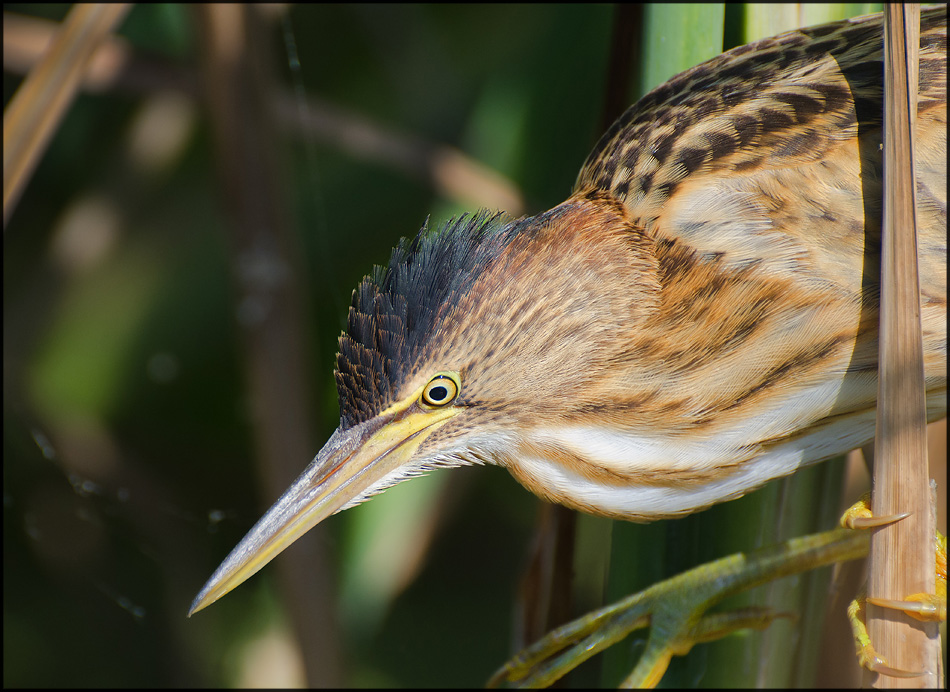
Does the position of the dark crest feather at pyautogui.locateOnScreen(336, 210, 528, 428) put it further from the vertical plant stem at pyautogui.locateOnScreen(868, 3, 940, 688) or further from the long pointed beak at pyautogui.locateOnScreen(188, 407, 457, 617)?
the vertical plant stem at pyautogui.locateOnScreen(868, 3, 940, 688)

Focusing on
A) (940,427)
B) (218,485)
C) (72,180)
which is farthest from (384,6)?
(940,427)

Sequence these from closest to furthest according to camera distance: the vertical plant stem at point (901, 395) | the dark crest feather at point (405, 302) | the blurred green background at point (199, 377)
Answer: the vertical plant stem at point (901, 395) < the dark crest feather at point (405, 302) < the blurred green background at point (199, 377)

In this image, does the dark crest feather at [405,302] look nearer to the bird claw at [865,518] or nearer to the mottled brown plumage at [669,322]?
the mottled brown plumage at [669,322]

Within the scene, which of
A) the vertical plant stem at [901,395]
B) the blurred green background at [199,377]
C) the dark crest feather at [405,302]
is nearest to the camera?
the vertical plant stem at [901,395]

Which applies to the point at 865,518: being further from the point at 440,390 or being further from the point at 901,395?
the point at 440,390

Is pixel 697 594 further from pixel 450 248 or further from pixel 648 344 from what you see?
pixel 450 248

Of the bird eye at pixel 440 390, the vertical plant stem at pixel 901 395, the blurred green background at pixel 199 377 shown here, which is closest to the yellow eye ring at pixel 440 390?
the bird eye at pixel 440 390

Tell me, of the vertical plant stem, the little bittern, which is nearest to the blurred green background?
the little bittern
